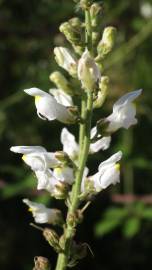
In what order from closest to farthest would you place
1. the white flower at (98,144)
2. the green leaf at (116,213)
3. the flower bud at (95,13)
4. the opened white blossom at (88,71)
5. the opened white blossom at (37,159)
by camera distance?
the opened white blossom at (88,71), the flower bud at (95,13), the opened white blossom at (37,159), the white flower at (98,144), the green leaf at (116,213)

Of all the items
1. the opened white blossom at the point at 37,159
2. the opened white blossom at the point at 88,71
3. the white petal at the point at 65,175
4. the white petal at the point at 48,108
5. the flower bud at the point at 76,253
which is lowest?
the flower bud at the point at 76,253

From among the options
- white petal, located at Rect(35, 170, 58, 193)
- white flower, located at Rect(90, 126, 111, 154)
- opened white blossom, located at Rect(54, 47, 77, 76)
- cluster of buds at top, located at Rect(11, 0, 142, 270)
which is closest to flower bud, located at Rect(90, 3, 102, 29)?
cluster of buds at top, located at Rect(11, 0, 142, 270)

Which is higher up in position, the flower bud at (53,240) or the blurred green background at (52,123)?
the blurred green background at (52,123)

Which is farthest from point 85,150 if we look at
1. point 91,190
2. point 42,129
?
point 42,129

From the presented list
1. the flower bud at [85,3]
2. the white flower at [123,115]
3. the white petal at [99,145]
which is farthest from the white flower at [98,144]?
the flower bud at [85,3]

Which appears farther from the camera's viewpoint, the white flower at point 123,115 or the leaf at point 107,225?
the leaf at point 107,225

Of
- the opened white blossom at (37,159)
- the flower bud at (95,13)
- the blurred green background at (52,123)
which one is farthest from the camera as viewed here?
the blurred green background at (52,123)

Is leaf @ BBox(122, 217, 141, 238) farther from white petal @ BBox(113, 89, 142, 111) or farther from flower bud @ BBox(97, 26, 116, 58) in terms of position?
flower bud @ BBox(97, 26, 116, 58)

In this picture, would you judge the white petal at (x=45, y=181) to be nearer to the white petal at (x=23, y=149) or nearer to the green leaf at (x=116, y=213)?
the white petal at (x=23, y=149)
